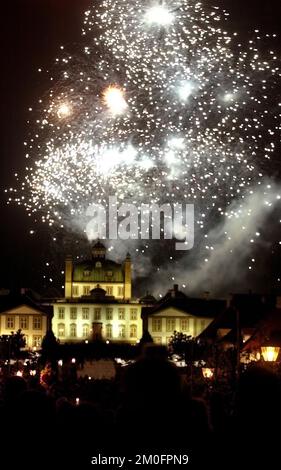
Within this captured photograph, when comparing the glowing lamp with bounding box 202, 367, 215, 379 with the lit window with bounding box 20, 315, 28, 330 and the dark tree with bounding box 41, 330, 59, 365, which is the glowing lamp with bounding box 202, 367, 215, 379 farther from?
the lit window with bounding box 20, 315, 28, 330

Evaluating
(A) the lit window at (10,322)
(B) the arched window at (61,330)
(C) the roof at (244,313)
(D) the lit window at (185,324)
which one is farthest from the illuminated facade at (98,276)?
(C) the roof at (244,313)

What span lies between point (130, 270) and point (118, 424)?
126340 mm

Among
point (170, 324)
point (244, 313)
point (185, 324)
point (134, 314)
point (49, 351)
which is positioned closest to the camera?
point (49, 351)

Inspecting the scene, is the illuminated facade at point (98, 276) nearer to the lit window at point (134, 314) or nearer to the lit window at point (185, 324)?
the lit window at point (134, 314)

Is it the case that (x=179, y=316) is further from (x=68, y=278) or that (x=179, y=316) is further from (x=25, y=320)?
(x=68, y=278)

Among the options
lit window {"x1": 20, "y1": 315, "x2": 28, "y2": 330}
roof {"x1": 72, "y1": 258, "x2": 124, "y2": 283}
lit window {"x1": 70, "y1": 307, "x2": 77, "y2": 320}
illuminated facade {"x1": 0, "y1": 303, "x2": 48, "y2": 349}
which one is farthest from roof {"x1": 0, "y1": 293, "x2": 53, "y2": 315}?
roof {"x1": 72, "y1": 258, "x2": 124, "y2": 283}

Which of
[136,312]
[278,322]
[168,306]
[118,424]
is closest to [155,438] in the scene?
[118,424]

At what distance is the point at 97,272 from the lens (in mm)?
132000

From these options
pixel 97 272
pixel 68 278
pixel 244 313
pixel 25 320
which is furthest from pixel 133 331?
pixel 244 313

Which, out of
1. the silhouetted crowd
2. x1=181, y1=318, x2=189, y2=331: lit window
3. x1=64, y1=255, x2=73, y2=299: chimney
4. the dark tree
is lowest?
the silhouetted crowd

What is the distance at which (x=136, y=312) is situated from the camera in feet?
423

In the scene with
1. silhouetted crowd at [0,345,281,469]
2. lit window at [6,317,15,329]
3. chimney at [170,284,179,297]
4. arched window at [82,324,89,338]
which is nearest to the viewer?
silhouetted crowd at [0,345,281,469]

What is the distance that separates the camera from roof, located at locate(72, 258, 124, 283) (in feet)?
431

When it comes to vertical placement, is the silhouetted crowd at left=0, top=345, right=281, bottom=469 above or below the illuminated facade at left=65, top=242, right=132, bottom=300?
below
